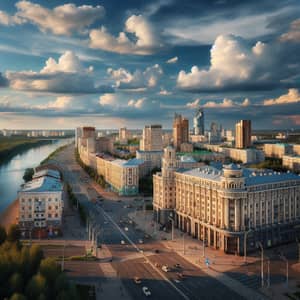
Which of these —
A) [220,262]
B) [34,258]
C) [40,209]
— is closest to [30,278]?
[34,258]

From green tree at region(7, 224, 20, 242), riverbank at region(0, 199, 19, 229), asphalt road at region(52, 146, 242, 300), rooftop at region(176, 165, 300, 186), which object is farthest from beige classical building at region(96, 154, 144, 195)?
green tree at region(7, 224, 20, 242)

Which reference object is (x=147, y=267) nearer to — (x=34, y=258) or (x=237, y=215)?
(x=237, y=215)

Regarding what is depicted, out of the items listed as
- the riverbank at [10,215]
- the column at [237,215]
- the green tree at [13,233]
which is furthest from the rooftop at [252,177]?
the riverbank at [10,215]

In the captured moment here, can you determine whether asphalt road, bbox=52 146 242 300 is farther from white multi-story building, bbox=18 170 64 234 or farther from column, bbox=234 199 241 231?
column, bbox=234 199 241 231

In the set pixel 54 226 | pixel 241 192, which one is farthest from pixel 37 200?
pixel 241 192

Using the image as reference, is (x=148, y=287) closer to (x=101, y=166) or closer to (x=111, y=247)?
(x=111, y=247)

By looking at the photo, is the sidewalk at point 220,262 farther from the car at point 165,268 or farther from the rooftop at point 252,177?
the rooftop at point 252,177
